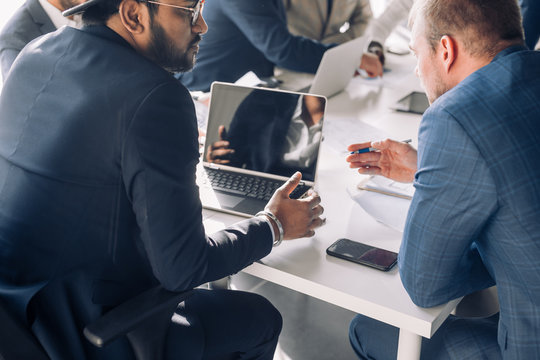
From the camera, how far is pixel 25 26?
201cm

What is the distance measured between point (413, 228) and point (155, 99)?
0.56 m

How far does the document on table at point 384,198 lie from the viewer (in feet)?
4.44

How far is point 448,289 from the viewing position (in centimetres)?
104

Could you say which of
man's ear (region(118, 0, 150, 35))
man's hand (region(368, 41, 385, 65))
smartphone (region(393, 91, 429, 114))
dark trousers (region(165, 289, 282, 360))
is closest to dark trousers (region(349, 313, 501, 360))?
dark trousers (region(165, 289, 282, 360))

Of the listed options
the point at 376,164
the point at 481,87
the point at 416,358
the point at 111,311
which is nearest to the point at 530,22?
the point at 376,164

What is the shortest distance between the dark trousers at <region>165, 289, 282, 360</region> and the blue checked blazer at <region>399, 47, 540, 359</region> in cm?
41

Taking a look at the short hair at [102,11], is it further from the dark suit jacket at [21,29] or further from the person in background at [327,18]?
the person in background at [327,18]

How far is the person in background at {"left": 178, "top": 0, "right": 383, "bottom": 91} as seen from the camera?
2.45 m

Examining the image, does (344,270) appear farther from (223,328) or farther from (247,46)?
(247,46)

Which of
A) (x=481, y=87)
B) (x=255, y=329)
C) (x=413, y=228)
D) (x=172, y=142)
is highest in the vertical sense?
(x=481, y=87)

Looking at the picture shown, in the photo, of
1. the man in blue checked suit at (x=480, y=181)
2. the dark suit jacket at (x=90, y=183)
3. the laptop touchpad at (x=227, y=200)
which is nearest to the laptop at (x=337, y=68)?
the laptop touchpad at (x=227, y=200)

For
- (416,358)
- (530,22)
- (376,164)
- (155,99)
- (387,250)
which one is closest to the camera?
(155,99)

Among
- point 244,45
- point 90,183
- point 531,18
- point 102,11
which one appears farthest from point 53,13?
point 531,18

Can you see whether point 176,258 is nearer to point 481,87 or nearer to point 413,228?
point 413,228
